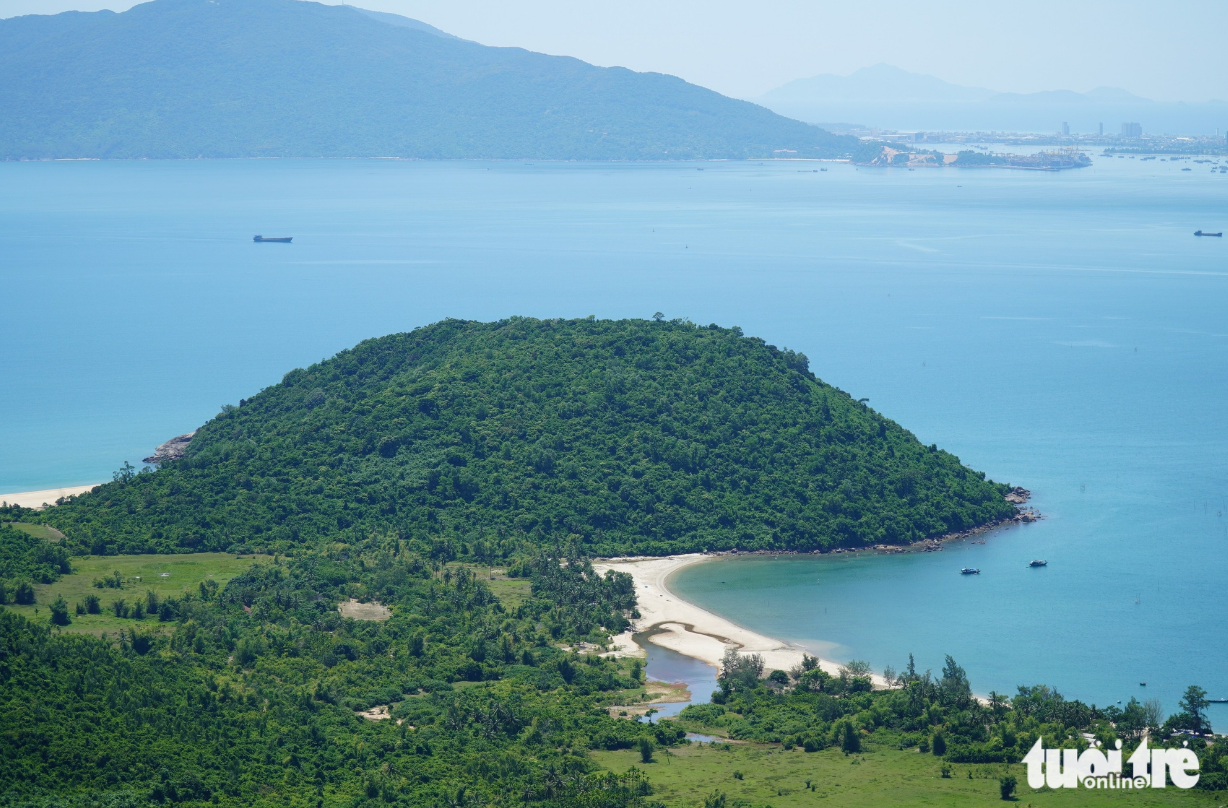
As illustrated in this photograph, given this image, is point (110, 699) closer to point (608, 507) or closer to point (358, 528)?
point (358, 528)

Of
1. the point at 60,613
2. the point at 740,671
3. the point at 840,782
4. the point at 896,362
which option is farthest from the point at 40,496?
the point at 896,362

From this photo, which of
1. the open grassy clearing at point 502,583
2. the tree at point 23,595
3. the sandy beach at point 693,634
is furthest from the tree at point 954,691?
the tree at point 23,595

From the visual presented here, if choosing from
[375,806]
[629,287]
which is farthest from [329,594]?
[629,287]

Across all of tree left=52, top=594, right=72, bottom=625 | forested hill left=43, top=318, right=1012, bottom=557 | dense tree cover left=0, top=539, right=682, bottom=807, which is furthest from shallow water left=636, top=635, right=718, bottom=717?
tree left=52, top=594, right=72, bottom=625

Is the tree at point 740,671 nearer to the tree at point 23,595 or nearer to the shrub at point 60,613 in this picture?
the shrub at point 60,613

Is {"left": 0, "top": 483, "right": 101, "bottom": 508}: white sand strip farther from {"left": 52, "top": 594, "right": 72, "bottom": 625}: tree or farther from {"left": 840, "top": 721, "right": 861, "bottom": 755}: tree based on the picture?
{"left": 840, "top": 721, "right": 861, "bottom": 755}: tree
